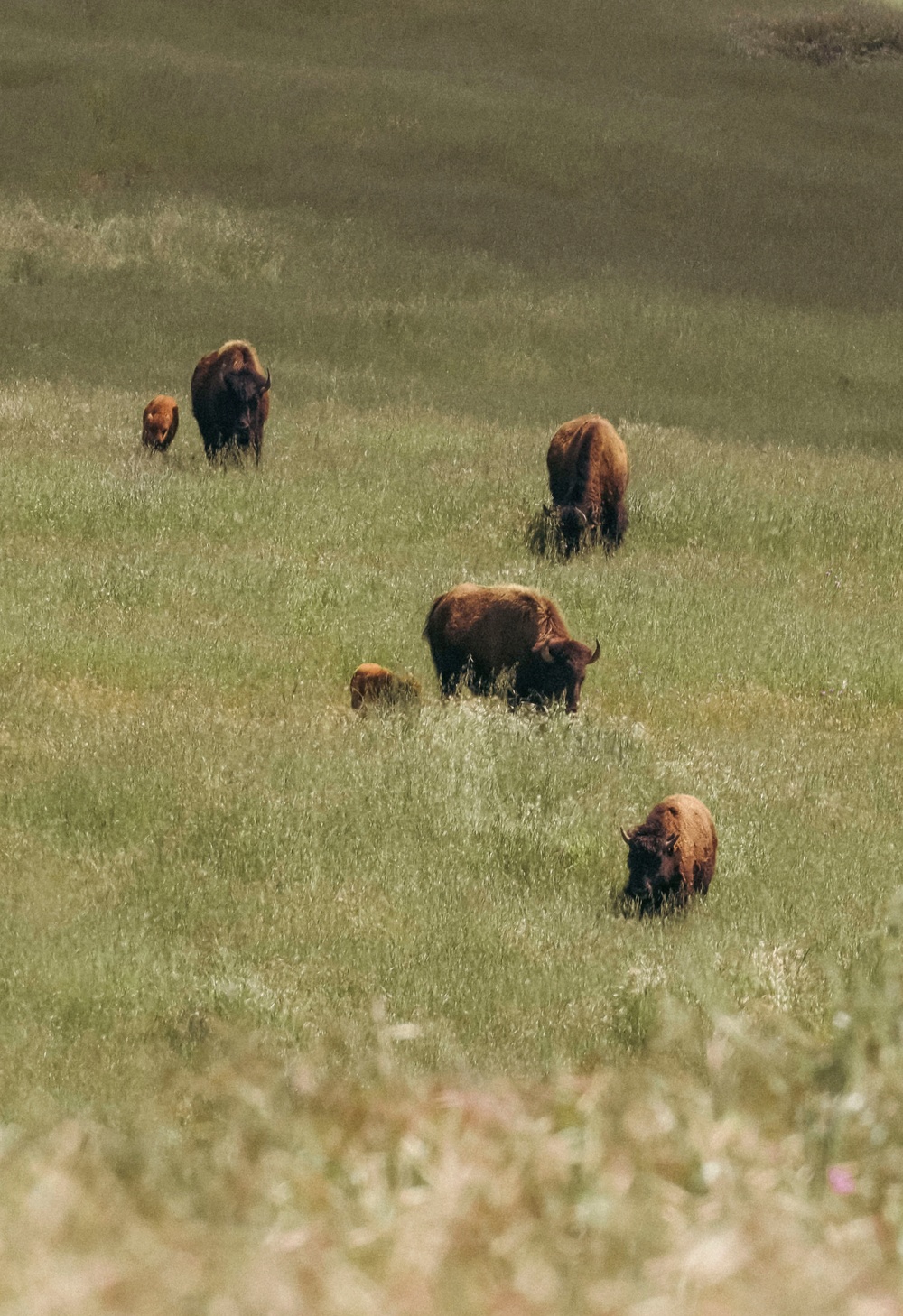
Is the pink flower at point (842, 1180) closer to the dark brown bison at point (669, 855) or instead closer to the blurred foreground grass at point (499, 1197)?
the blurred foreground grass at point (499, 1197)

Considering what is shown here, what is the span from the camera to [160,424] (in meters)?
20.8

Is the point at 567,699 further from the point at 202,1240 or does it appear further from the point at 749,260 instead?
the point at 749,260

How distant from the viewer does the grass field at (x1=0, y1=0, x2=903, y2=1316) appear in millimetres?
Result: 3506

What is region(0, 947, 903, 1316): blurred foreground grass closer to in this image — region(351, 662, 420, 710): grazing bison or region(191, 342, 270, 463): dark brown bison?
region(351, 662, 420, 710): grazing bison

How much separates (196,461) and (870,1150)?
17759mm

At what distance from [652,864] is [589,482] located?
9.49 metres

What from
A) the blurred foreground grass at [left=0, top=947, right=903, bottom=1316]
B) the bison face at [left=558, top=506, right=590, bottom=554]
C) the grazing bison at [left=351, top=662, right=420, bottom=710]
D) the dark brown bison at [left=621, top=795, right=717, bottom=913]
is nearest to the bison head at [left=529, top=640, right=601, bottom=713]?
the grazing bison at [left=351, top=662, right=420, bottom=710]

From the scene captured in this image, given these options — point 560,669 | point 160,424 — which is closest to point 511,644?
point 560,669

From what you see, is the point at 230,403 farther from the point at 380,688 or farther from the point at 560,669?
the point at 560,669

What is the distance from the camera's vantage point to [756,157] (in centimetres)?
3997

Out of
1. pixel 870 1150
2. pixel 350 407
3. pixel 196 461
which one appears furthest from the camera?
pixel 350 407

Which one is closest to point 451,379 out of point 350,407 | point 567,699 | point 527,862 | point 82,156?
point 350,407

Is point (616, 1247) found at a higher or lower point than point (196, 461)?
higher

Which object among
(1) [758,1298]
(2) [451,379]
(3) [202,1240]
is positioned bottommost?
(2) [451,379]
